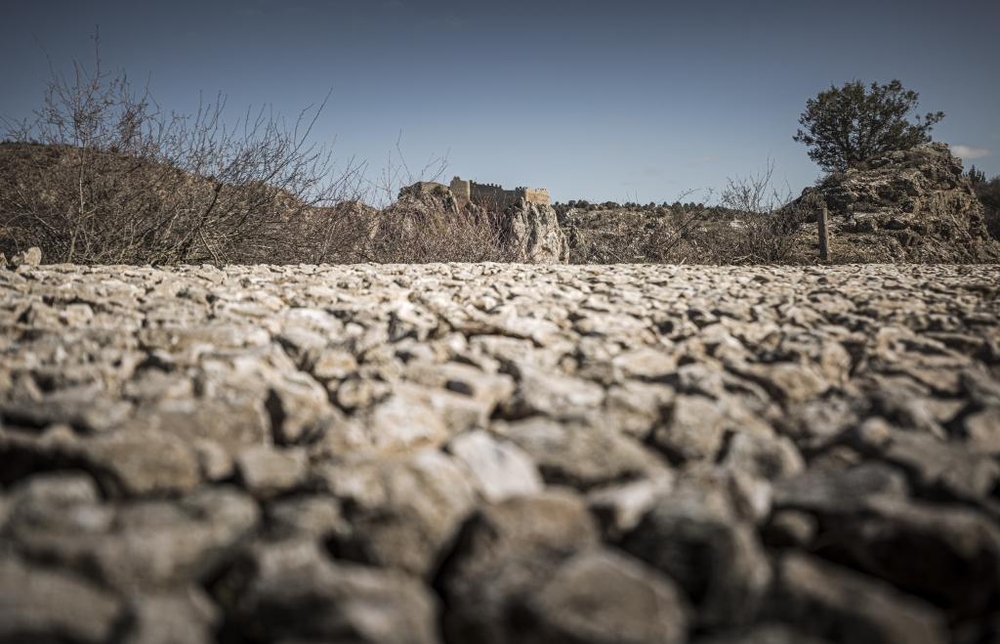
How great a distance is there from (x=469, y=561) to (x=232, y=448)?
0.60 m

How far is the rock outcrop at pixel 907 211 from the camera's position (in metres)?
10.8

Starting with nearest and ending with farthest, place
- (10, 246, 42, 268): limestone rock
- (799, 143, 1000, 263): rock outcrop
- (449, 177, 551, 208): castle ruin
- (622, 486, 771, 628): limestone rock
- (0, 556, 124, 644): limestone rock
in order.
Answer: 1. (0, 556, 124, 644): limestone rock
2. (622, 486, 771, 628): limestone rock
3. (10, 246, 42, 268): limestone rock
4. (799, 143, 1000, 263): rock outcrop
5. (449, 177, 551, 208): castle ruin

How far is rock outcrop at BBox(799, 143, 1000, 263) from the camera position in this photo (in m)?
10.8

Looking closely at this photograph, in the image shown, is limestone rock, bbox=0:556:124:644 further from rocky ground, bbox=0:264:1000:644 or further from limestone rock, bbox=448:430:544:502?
limestone rock, bbox=448:430:544:502

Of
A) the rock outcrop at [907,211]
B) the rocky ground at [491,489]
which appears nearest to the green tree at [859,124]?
the rock outcrop at [907,211]

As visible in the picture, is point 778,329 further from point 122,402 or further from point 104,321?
point 104,321

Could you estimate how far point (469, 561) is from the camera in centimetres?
78

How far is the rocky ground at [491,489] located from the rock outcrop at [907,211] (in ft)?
34.1

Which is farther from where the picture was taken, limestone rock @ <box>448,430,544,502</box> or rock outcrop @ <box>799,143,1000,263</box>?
rock outcrop @ <box>799,143,1000,263</box>

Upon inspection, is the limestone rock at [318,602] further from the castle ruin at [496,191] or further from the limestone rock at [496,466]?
the castle ruin at [496,191]

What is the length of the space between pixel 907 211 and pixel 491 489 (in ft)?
46.3

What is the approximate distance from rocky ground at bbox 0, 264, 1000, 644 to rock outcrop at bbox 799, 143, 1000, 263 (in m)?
10.4

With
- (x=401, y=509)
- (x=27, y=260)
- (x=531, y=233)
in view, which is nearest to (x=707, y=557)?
(x=401, y=509)

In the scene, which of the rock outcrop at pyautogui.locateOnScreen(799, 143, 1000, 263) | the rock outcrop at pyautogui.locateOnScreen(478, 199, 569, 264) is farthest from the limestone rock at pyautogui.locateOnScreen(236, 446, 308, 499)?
the rock outcrop at pyautogui.locateOnScreen(799, 143, 1000, 263)
